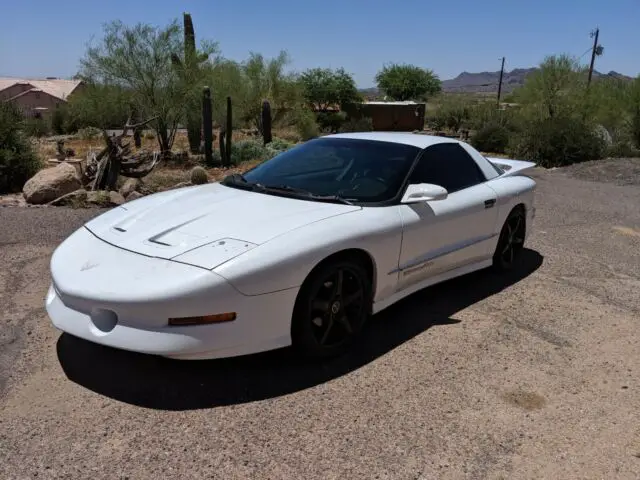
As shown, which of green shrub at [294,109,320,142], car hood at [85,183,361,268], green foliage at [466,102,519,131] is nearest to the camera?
car hood at [85,183,361,268]

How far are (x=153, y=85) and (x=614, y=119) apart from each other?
16351 millimetres

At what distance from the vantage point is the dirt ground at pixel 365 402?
9.10ft

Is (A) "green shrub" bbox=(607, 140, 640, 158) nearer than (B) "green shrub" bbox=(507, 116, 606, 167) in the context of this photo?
No

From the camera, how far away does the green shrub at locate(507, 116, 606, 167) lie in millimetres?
16969

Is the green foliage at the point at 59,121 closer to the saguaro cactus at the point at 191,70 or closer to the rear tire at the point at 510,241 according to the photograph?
the saguaro cactus at the point at 191,70

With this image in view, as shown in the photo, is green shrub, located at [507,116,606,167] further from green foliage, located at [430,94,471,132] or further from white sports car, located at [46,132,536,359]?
green foliage, located at [430,94,471,132]

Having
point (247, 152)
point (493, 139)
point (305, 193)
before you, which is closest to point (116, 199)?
point (305, 193)

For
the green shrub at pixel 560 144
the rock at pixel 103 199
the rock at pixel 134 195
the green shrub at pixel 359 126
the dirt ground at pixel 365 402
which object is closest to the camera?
the dirt ground at pixel 365 402

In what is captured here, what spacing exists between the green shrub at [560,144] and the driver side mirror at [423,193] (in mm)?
14017

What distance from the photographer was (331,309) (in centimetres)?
367

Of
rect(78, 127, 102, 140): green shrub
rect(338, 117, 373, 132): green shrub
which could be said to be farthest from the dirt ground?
rect(338, 117, 373, 132): green shrub

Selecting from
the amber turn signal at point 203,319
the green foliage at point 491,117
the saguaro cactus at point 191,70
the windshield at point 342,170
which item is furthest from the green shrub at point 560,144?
the amber turn signal at point 203,319

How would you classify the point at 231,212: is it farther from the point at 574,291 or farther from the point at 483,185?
the point at 574,291

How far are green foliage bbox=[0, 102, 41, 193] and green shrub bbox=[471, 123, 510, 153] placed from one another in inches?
607
